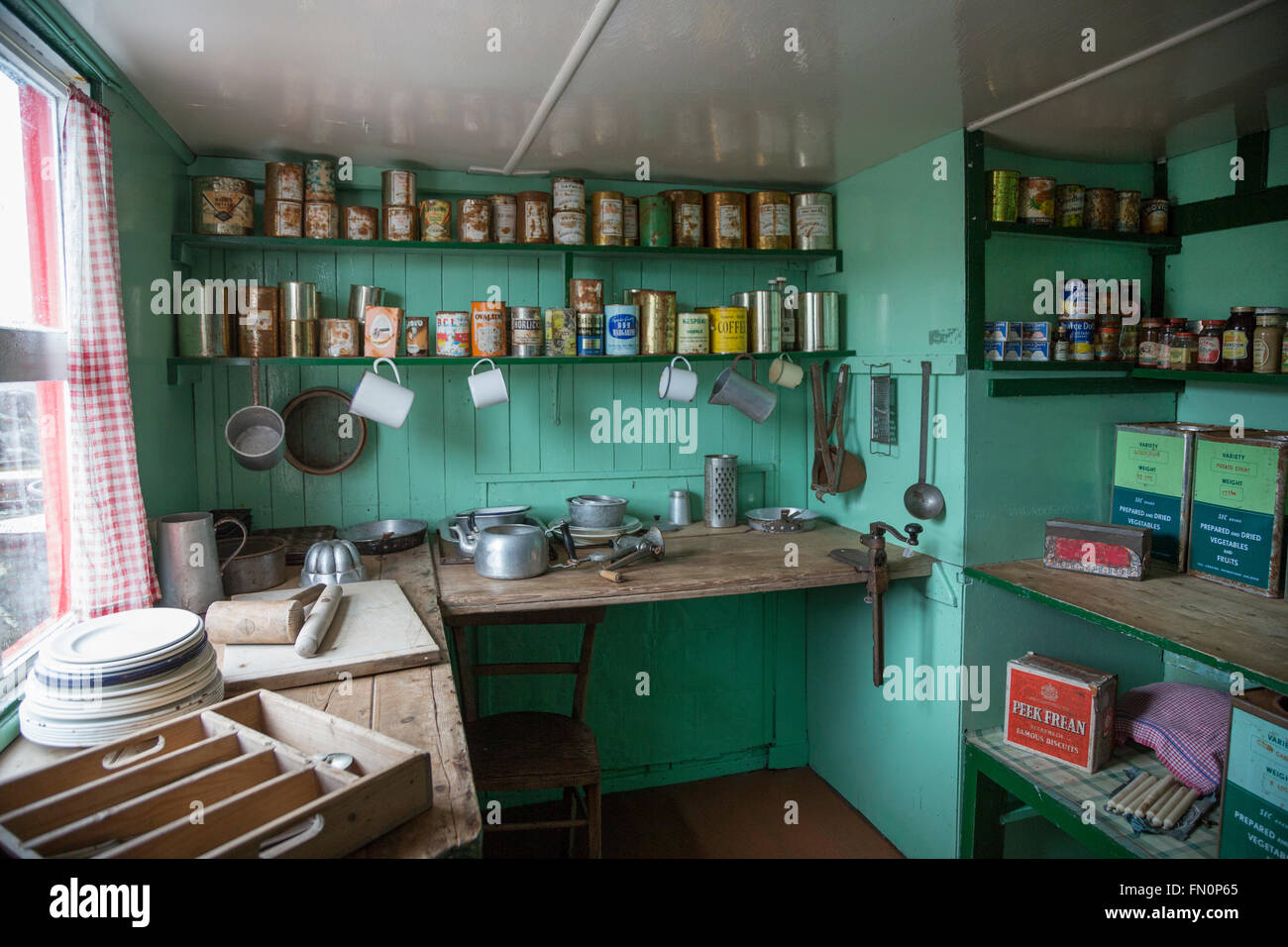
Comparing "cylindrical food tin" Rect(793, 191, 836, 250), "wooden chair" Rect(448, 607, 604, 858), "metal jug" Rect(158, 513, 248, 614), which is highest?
"cylindrical food tin" Rect(793, 191, 836, 250)

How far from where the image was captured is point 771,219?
9.43 feet

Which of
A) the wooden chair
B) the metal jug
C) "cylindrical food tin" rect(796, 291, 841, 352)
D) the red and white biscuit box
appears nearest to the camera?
the metal jug

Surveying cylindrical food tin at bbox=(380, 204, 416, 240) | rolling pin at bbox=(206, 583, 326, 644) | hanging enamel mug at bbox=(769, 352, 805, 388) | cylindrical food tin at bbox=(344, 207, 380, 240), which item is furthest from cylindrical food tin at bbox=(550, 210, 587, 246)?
rolling pin at bbox=(206, 583, 326, 644)

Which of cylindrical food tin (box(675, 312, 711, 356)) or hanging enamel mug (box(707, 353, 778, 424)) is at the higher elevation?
cylindrical food tin (box(675, 312, 711, 356))

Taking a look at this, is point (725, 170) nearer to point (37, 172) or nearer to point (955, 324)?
point (955, 324)

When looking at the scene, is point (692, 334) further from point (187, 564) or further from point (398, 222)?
point (187, 564)

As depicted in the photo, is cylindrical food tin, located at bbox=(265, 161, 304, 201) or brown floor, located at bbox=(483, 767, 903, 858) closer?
cylindrical food tin, located at bbox=(265, 161, 304, 201)

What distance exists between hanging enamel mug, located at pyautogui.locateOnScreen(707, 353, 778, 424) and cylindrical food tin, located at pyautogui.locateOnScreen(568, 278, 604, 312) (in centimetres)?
48

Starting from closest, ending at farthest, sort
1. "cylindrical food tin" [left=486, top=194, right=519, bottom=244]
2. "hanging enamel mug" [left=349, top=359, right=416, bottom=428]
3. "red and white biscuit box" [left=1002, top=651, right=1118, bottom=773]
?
"red and white biscuit box" [left=1002, top=651, right=1118, bottom=773] → "hanging enamel mug" [left=349, top=359, right=416, bottom=428] → "cylindrical food tin" [left=486, top=194, right=519, bottom=244]

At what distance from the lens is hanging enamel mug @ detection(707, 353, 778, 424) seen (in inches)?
106

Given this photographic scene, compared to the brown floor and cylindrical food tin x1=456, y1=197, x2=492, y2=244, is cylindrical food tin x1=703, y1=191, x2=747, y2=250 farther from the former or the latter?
the brown floor

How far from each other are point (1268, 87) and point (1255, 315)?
0.59m

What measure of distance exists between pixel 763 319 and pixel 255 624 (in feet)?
6.14
